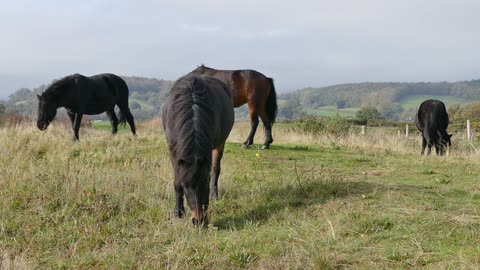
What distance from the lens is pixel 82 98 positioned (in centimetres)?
1326

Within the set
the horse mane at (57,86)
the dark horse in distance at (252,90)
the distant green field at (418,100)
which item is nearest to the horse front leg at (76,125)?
the horse mane at (57,86)

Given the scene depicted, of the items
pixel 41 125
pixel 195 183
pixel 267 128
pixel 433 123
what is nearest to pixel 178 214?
pixel 195 183

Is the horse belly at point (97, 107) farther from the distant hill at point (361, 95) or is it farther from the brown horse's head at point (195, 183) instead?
the distant hill at point (361, 95)

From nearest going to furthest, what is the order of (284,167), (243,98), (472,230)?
(472,230) < (284,167) < (243,98)

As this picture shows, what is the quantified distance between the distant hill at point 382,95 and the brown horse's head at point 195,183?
Answer: 303ft

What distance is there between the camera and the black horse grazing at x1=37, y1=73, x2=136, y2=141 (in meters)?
12.6

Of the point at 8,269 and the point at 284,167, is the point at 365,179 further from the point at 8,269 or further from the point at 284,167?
the point at 8,269

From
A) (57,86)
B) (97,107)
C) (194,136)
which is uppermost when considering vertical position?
(57,86)

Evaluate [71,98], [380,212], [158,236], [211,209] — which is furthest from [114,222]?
[71,98]

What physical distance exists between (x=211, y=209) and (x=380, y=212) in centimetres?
217

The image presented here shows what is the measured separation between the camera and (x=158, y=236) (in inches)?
199

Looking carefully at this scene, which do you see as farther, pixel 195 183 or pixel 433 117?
pixel 433 117

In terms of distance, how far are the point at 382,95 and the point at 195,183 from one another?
11059 centimetres

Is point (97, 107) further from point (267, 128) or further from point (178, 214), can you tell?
point (178, 214)
